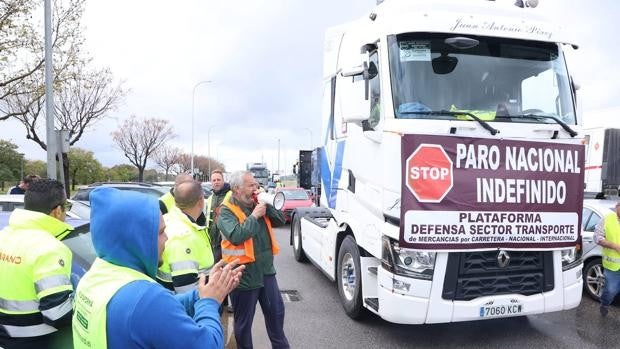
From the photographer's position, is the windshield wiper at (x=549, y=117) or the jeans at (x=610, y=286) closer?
the windshield wiper at (x=549, y=117)

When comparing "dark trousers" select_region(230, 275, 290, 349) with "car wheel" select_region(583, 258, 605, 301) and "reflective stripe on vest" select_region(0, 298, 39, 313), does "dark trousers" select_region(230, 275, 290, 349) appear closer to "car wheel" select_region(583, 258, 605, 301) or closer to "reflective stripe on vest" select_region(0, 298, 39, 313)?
"reflective stripe on vest" select_region(0, 298, 39, 313)

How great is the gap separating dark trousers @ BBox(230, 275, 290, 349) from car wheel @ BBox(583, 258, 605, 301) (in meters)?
4.96

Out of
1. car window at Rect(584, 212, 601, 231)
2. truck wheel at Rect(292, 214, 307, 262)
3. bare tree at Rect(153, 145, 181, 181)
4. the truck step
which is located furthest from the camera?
bare tree at Rect(153, 145, 181, 181)

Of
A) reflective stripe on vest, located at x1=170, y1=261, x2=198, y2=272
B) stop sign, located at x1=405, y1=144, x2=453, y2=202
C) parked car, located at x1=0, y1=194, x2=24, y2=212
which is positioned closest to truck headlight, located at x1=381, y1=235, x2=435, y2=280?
stop sign, located at x1=405, y1=144, x2=453, y2=202

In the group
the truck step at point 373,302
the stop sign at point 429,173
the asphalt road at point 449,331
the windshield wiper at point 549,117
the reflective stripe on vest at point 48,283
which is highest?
the windshield wiper at point 549,117

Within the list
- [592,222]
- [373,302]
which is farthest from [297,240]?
[592,222]

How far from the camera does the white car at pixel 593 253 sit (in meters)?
6.46

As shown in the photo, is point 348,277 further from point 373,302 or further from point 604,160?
point 604,160

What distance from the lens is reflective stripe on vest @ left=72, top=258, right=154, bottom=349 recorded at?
5.38ft

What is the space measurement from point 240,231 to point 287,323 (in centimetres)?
238

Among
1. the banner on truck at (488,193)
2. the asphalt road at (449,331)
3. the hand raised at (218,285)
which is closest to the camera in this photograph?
the hand raised at (218,285)

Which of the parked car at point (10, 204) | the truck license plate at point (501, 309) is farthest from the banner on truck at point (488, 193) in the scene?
the parked car at point (10, 204)

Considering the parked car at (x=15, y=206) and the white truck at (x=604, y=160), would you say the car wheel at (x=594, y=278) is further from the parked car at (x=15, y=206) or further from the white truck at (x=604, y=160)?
the parked car at (x=15, y=206)

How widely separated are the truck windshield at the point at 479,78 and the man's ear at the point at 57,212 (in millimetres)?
3050
